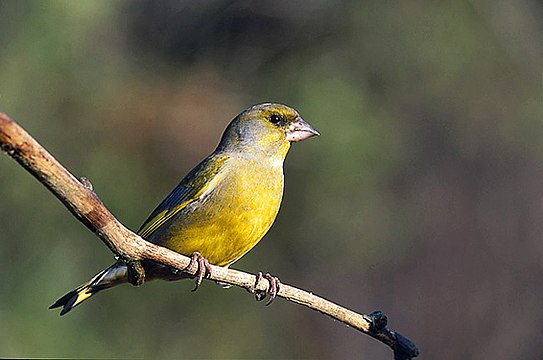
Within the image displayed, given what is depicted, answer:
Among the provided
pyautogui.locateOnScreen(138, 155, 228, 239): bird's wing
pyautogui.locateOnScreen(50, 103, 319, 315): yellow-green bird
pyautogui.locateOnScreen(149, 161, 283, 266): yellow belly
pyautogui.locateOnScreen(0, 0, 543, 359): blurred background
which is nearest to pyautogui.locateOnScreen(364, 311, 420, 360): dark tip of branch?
pyautogui.locateOnScreen(50, 103, 319, 315): yellow-green bird

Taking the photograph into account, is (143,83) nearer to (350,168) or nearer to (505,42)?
(350,168)

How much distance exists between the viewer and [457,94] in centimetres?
1155

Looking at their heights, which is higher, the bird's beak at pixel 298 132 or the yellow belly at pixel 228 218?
the bird's beak at pixel 298 132

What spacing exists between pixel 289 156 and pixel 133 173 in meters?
1.76

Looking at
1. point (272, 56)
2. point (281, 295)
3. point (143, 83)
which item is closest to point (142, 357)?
point (143, 83)

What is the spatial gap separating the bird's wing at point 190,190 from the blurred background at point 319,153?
3.67 metres

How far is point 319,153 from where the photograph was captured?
9.90 meters

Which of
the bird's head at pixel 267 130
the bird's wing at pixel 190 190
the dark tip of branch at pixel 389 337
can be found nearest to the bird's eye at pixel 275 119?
the bird's head at pixel 267 130

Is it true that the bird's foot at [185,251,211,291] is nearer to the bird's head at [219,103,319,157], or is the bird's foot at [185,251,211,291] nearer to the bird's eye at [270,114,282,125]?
the bird's head at [219,103,319,157]

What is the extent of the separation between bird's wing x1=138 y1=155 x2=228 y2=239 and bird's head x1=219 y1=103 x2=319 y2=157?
161mm

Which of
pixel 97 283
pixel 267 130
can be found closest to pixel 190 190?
pixel 267 130

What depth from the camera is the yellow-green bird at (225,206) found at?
4.30 m

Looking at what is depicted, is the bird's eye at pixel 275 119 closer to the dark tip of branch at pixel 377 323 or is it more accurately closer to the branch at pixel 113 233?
the branch at pixel 113 233

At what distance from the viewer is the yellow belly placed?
429 cm
